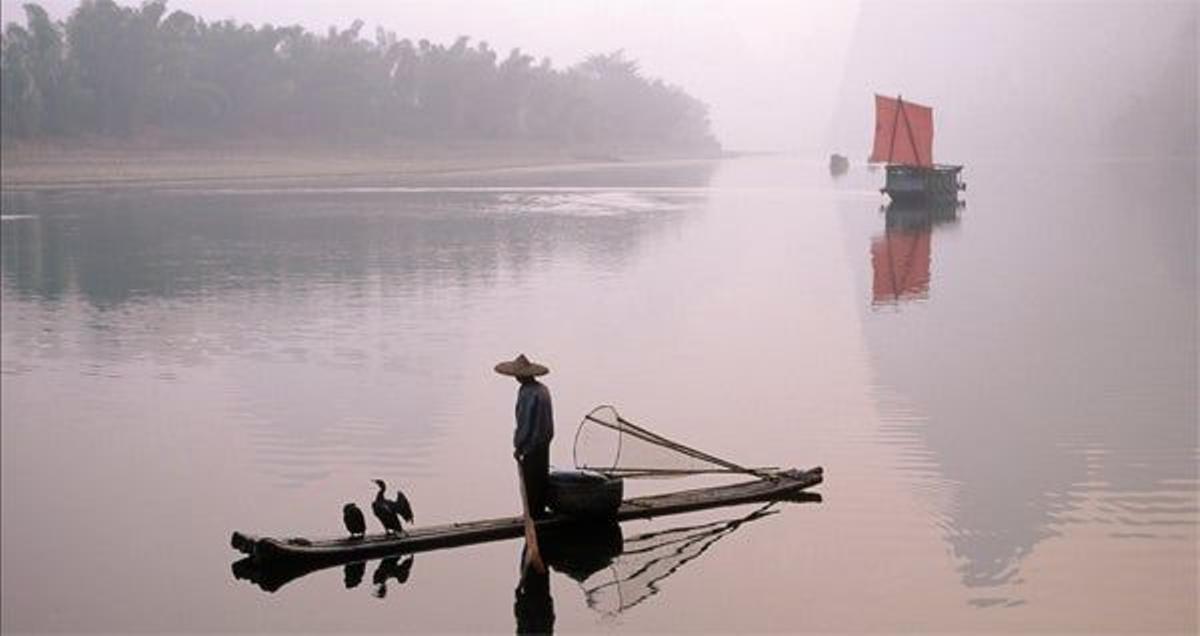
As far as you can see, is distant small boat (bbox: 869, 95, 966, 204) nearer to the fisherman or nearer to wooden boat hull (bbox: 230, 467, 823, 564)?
wooden boat hull (bbox: 230, 467, 823, 564)

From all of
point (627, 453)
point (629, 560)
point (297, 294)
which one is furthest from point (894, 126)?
point (629, 560)

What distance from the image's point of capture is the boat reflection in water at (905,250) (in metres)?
29.9

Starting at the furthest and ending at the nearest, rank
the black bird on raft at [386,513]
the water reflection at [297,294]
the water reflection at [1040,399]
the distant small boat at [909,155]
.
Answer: the distant small boat at [909,155]
the water reflection at [297,294]
the water reflection at [1040,399]
the black bird on raft at [386,513]

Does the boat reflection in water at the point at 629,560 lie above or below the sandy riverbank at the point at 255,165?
below

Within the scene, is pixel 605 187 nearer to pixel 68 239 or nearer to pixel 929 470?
pixel 68 239

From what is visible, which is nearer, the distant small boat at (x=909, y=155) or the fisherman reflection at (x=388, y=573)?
the fisherman reflection at (x=388, y=573)

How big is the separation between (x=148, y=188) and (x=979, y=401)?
6442 centimetres

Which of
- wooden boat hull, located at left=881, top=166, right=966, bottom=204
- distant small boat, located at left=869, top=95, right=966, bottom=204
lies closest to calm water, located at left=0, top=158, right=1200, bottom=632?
wooden boat hull, located at left=881, top=166, right=966, bottom=204

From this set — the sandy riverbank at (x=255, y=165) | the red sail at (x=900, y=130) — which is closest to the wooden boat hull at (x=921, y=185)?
the red sail at (x=900, y=130)

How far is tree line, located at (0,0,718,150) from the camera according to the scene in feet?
285

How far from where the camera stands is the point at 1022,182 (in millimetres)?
89500

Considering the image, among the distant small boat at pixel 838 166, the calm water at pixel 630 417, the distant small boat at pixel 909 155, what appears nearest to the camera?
the calm water at pixel 630 417

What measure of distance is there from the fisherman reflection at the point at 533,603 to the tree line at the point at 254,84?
3076 inches

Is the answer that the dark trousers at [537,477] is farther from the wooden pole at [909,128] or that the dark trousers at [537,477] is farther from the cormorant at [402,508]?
the wooden pole at [909,128]
